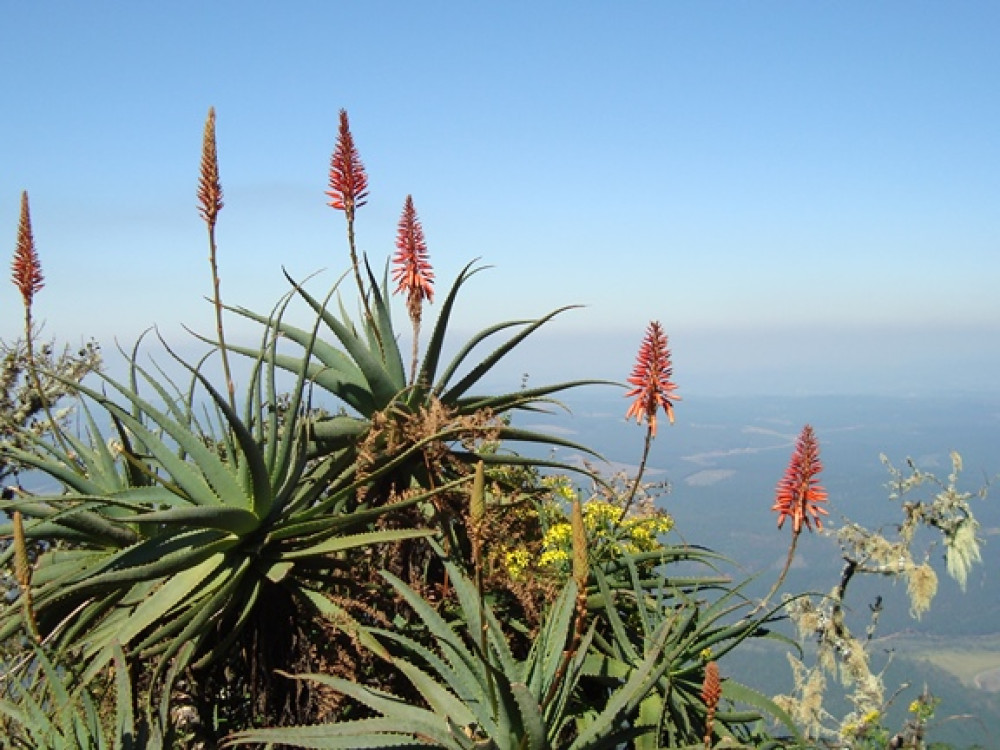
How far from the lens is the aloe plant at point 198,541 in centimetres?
384

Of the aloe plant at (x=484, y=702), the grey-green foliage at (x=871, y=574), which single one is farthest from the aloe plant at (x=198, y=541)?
the grey-green foliage at (x=871, y=574)

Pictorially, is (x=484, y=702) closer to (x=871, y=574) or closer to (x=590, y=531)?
(x=590, y=531)

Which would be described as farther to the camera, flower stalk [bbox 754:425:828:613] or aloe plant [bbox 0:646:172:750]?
flower stalk [bbox 754:425:828:613]

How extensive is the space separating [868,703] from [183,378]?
5.66 m

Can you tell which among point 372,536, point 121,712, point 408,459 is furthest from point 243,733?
point 408,459

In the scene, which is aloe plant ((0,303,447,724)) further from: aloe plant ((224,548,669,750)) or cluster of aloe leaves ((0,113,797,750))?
aloe plant ((224,548,669,750))

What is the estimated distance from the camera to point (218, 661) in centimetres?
442

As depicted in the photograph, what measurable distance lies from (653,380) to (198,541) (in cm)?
243

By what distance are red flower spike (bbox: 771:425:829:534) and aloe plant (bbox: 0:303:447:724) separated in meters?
1.75

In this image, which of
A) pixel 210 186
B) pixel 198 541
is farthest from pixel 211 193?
pixel 198 541

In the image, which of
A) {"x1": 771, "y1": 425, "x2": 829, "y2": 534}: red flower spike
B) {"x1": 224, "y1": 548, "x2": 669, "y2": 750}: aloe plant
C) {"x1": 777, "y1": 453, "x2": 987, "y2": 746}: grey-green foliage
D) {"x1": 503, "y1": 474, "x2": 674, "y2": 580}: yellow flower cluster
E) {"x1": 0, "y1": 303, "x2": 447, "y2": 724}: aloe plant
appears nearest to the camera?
{"x1": 224, "y1": 548, "x2": 669, "y2": 750}: aloe plant

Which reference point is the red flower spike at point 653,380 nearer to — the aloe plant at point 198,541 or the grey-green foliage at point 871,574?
the aloe plant at point 198,541

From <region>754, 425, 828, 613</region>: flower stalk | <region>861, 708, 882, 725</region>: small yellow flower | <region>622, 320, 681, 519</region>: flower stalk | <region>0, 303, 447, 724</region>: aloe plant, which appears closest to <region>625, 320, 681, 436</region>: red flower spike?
<region>622, 320, 681, 519</region>: flower stalk

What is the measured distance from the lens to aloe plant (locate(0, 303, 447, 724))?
3.84 metres
